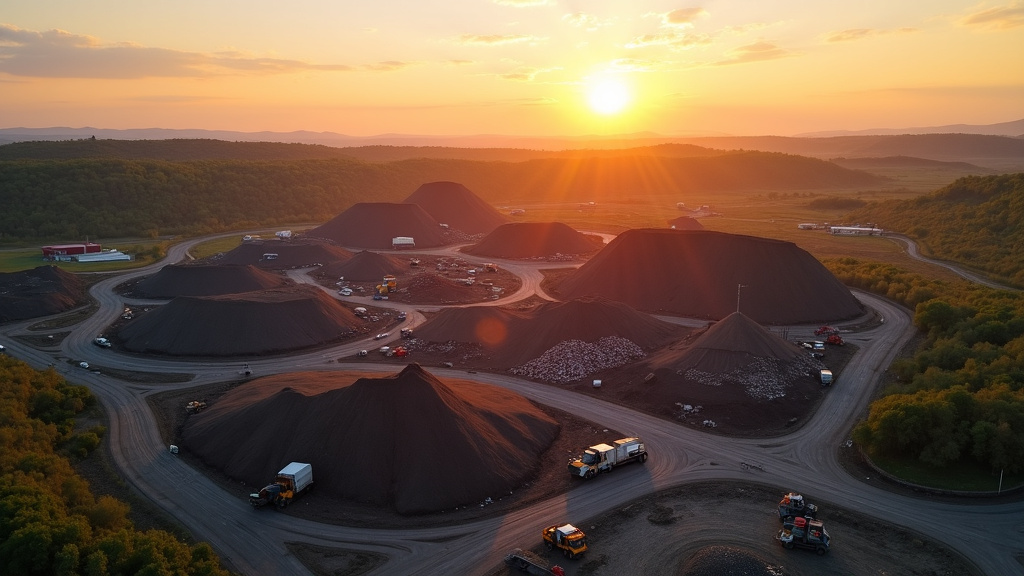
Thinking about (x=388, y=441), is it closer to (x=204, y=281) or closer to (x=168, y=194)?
(x=204, y=281)

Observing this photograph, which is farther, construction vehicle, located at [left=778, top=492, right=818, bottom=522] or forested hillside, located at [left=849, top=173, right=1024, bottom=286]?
forested hillside, located at [left=849, top=173, right=1024, bottom=286]

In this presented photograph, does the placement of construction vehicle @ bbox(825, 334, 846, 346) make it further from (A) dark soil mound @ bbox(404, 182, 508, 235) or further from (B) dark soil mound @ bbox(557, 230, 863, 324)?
(A) dark soil mound @ bbox(404, 182, 508, 235)

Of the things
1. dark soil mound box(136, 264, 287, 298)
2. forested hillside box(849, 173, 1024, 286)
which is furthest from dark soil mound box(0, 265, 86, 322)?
forested hillside box(849, 173, 1024, 286)

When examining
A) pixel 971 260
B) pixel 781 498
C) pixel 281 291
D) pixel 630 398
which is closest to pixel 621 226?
pixel 971 260

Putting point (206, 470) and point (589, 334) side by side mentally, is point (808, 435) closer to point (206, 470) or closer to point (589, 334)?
point (589, 334)

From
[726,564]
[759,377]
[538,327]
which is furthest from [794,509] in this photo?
[538,327]

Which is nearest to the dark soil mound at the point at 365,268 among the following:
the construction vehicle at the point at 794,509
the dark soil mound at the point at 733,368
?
the dark soil mound at the point at 733,368
